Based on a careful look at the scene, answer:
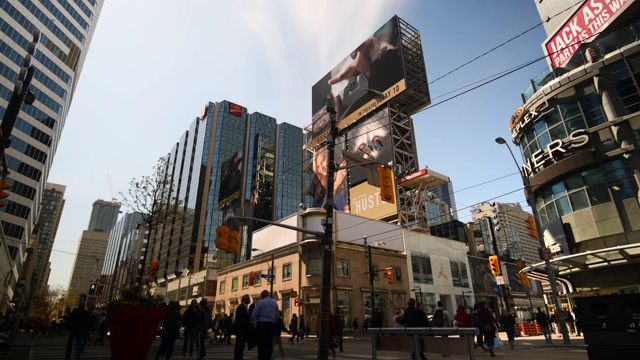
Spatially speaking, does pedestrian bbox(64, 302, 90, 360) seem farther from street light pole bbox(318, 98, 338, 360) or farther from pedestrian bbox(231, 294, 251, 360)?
street light pole bbox(318, 98, 338, 360)

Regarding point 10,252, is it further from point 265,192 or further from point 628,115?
point 628,115

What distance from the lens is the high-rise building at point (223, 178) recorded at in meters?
87.6

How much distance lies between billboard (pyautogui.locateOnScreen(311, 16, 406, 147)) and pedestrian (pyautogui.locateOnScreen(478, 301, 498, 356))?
4066 cm

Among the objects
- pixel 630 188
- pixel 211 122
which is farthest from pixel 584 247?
pixel 211 122

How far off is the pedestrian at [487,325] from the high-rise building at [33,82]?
204 feet

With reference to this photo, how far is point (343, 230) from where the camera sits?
38375mm

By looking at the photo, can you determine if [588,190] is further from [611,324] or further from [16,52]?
[16,52]

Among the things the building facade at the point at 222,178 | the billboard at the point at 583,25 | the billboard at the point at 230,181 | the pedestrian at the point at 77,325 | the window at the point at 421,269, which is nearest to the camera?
the pedestrian at the point at 77,325

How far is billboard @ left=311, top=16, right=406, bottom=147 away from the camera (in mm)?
55344

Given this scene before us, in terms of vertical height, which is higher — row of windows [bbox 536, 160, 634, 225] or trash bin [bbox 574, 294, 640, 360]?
row of windows [bbox 536, 160, 634, 225]

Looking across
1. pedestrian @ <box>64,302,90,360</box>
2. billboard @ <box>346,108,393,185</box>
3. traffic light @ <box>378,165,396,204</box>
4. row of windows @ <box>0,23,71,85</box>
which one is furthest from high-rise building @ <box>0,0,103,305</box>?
traffic light @ <box>378,165,396,204</box>

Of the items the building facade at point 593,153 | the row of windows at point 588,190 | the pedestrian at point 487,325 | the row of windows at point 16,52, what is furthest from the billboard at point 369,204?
the row of windows at point 16,52

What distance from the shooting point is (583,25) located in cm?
2811

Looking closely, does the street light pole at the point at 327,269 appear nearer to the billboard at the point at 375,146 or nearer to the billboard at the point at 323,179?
the billboard at the point at 375,146
